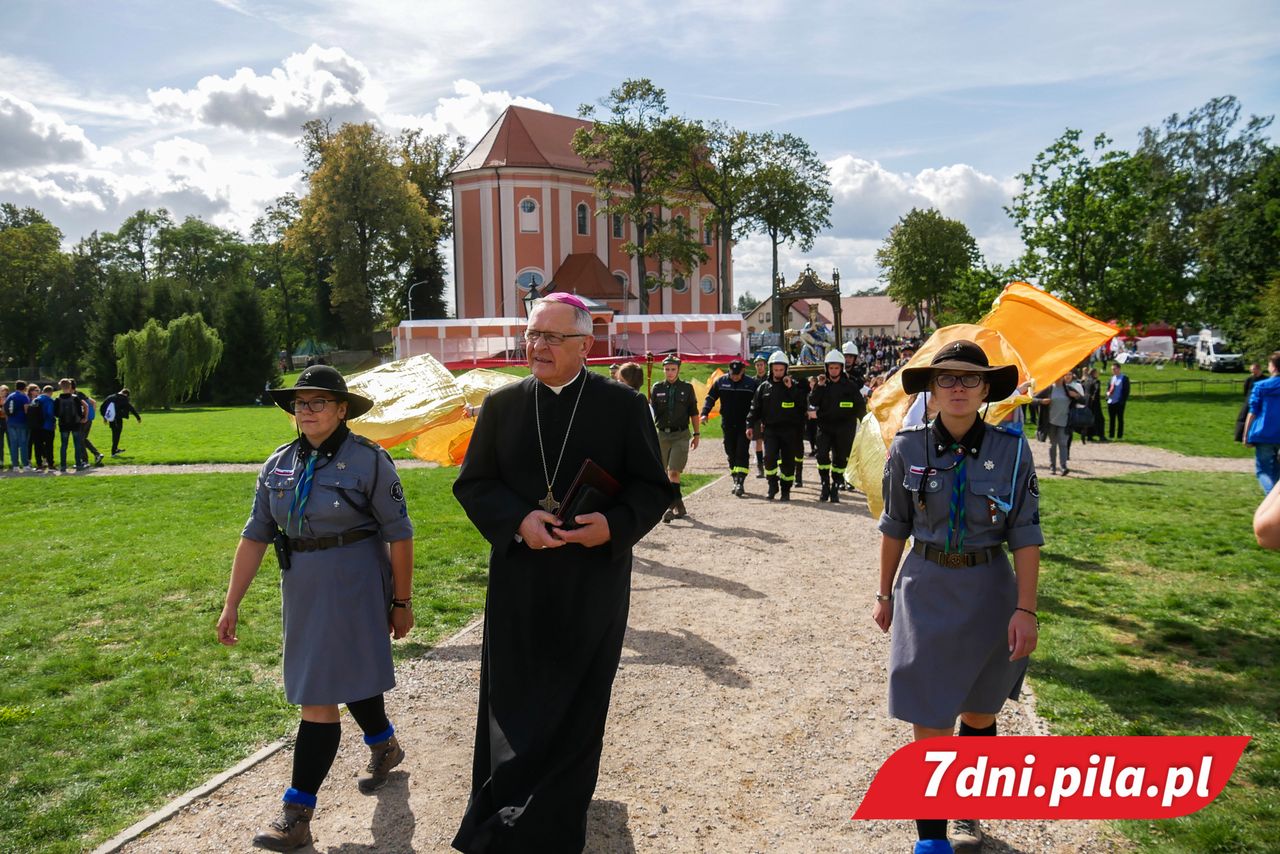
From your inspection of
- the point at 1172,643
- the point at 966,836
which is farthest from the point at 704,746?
the point at 1172,643

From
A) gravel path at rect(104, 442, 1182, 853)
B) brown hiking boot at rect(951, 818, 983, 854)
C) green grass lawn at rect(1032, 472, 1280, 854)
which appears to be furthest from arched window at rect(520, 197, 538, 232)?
brown hiking boot at rect(951, 818, 983, 854)

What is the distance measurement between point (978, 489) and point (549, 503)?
1.76m

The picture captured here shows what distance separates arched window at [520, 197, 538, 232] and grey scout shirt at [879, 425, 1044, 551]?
210 ft

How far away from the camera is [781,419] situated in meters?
14.6

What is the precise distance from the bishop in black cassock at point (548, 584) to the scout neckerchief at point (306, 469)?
26.9 inches

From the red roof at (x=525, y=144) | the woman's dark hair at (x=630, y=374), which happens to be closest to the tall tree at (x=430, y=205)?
the red roof at (x=525, y=144)

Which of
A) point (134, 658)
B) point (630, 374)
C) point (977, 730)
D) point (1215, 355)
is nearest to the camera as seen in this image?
point (977, 730)

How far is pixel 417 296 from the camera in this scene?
7406cm

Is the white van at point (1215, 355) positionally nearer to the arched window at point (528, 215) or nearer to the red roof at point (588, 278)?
the red roof at point (588, 278)

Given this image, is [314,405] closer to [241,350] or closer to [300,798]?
[300,798]

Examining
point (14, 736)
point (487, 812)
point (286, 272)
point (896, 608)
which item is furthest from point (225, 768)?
point (286, 272)

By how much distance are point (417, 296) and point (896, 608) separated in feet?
240

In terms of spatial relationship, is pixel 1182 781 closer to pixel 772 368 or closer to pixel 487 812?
pixel 487 812

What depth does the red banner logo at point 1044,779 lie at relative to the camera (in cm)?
412
